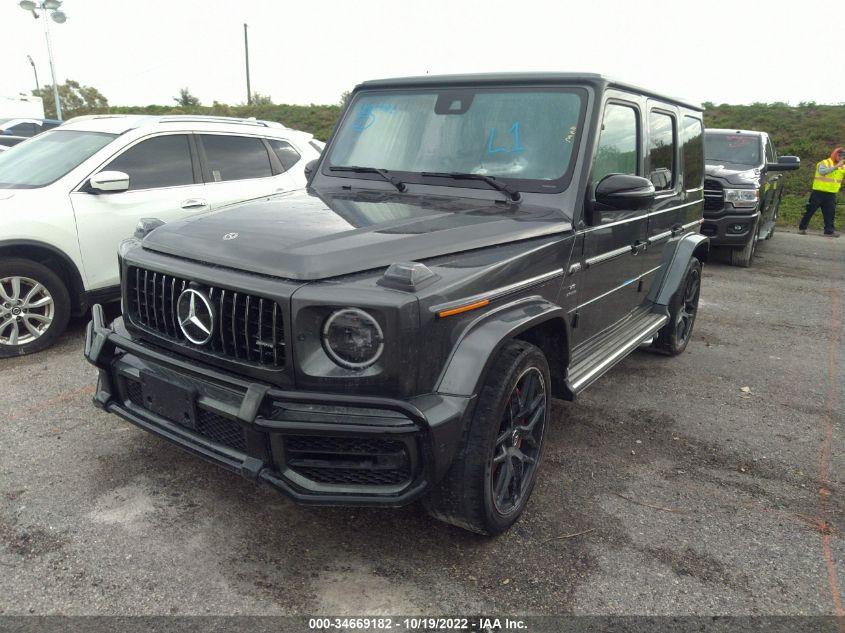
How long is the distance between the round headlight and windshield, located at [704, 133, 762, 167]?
10033 millimetres

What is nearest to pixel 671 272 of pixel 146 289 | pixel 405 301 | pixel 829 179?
pixel 405 301

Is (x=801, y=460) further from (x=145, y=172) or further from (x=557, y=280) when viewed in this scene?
(x=145, y=172)

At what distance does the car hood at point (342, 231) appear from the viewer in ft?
8.00

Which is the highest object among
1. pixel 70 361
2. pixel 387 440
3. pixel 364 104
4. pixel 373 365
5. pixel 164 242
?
pixel 364 104

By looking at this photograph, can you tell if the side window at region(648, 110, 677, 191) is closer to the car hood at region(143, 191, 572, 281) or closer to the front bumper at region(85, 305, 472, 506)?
the car hood at region(143, 191, 572, 281)

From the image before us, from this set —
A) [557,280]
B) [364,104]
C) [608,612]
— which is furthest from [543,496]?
[364,104]

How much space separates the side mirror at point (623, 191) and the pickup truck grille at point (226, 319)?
1777 millimetres

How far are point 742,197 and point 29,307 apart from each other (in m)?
9.22

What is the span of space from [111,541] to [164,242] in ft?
4.28

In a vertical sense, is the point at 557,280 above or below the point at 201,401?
above

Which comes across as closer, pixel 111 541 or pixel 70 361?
pixel 111 541

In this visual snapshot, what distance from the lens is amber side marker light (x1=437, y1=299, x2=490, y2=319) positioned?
7.68 feet

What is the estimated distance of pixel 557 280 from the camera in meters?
3.12

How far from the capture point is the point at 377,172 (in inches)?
144
